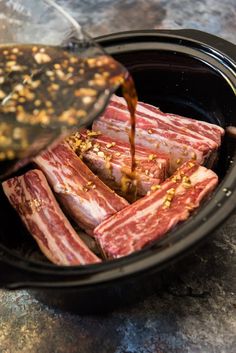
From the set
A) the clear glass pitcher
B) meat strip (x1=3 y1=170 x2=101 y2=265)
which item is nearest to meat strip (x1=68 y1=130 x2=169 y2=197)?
meat strip (x1=3 y1=170 x2=101 y2=265)

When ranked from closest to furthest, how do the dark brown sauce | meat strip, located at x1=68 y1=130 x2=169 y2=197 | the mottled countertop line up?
1. the dark brown sauce
2. the mottled countertop
3. meat strip, located at x1=68 y1=130 x2=169 y2=197

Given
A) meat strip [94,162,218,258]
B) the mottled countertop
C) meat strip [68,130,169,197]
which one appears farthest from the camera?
meat strip [68,130,169,197]

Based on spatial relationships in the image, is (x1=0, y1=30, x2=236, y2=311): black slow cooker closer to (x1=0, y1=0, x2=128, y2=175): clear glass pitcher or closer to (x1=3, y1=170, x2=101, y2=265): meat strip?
(x1=3, y1=170, x2=101, y2=265): meat strip

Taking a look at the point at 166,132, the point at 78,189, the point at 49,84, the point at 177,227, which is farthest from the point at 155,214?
the point at 49,84

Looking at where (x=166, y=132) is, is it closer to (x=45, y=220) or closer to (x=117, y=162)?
(x=117, y=162)

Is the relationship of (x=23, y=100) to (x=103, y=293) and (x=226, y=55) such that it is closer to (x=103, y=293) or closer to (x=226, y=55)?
(x=103, y=293)

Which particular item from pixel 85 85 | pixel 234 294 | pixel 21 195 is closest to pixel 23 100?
pixel 85 85
